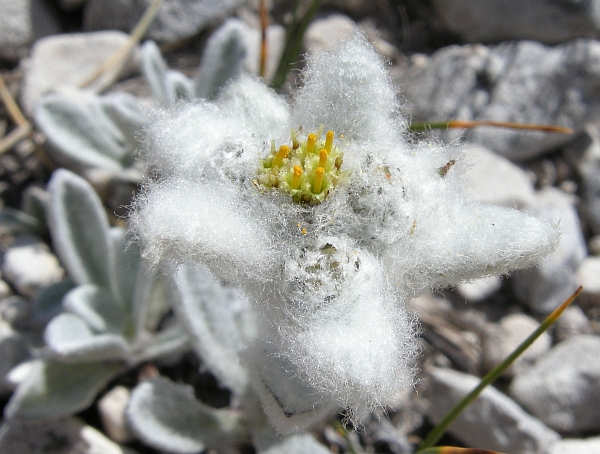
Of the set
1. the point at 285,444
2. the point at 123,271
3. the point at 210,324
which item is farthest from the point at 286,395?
the point at 123,271

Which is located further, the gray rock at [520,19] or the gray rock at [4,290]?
the gray rock at [520,19]

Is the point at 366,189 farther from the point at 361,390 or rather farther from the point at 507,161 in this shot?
the point at 507,161

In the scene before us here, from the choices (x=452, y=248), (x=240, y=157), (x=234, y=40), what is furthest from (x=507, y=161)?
(x=240, y=157)

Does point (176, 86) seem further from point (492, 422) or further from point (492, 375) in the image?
point (492, 422)

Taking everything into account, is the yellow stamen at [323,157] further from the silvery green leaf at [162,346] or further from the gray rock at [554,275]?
the gray rock at [554,275]

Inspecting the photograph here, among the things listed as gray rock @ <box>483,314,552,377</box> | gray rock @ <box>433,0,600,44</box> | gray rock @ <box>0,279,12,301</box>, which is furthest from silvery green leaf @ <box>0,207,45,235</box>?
gray rock @ <box>433,0,600,44</box>

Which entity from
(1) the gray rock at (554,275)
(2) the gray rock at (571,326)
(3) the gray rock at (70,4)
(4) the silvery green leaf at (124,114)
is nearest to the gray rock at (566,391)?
(2) the gray rock at (571,326)
